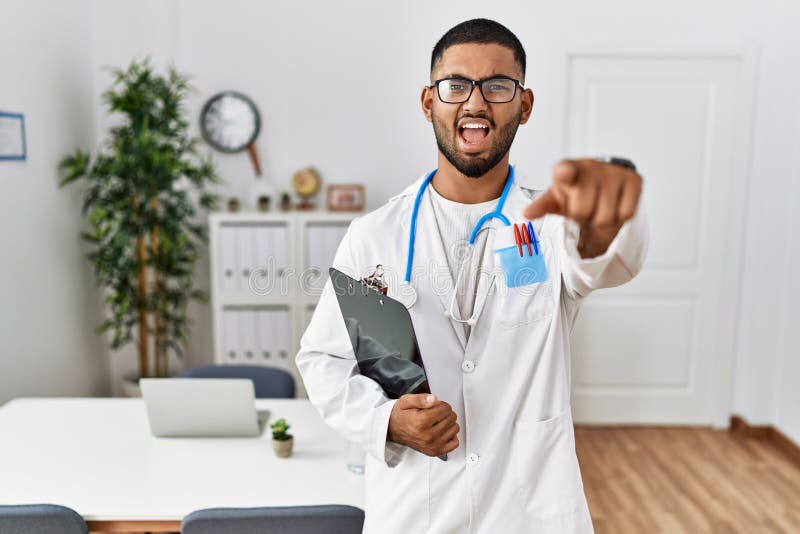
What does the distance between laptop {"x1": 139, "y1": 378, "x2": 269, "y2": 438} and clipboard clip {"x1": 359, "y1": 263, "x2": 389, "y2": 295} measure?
803mm

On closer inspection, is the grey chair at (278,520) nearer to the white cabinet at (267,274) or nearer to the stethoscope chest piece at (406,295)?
the stethoscope chest piece at (406,295)

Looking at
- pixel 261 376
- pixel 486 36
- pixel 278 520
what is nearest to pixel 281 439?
pixel 278 520

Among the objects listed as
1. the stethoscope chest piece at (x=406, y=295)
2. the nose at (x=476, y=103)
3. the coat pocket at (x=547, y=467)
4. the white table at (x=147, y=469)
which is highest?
the nose at (x=476, y=103)

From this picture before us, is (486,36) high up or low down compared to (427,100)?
up

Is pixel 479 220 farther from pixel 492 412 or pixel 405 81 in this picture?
pixel 405 81

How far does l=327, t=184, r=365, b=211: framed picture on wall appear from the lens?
375 centimetres

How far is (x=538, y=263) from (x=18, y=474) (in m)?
1.54

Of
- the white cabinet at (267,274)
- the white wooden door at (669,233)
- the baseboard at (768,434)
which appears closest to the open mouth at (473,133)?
the white cabinet at (267,274)

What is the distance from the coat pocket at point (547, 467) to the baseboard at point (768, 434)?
9.42ft

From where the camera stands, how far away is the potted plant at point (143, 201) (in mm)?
3330

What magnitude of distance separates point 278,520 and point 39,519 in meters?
0.55

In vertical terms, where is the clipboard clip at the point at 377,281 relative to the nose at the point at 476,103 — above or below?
below

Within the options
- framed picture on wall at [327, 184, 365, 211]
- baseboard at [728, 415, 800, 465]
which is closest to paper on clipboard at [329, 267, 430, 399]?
framed picture on wall at [327, 184, 365, 211]

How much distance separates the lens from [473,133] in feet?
3.90
